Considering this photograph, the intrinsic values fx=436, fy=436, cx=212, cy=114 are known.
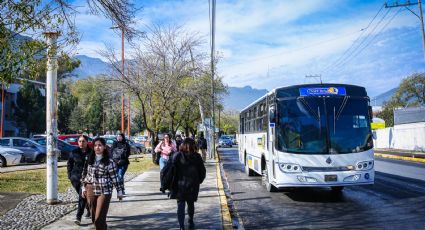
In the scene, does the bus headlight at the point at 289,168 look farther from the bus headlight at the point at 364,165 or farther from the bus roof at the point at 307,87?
the bus roof at the point at 307,87

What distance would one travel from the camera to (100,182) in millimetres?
6164

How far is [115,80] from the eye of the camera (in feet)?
68.8

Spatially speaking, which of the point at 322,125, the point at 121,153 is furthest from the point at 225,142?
the point at 121,153

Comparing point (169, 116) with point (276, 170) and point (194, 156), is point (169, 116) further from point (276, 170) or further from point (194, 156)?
point (194, 156)

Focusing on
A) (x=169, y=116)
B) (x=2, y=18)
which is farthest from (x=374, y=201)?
(x=169, y=116)

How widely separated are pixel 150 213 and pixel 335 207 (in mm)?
4246

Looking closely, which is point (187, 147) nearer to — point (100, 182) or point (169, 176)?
point (169, 176)

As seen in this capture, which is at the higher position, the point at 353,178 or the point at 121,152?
the point at 121,152

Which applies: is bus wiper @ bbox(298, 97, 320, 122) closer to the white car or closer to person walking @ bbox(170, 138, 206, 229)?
person walking @ bbox(170, 138, 206, 229)

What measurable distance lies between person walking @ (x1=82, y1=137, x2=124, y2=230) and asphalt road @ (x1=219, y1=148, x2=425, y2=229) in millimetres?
3011

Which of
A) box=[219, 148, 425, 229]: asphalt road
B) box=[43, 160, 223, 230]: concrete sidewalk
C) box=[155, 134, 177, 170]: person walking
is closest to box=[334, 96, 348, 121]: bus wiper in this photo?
box=[219, 148, 425, 229]: asphalt road

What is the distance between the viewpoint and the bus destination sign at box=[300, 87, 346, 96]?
11078 mm

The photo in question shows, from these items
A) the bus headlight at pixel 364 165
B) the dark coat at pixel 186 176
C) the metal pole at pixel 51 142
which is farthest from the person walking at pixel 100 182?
the bus headlight at pixel 364 165

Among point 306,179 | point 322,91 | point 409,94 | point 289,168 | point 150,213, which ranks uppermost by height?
point 409,94
